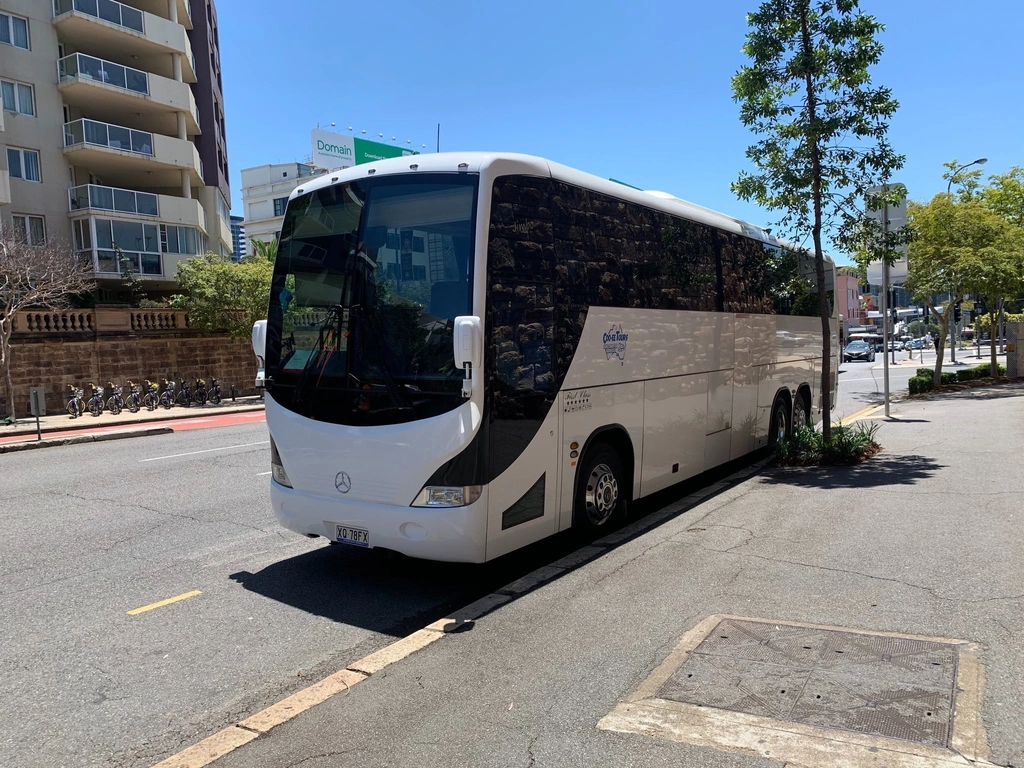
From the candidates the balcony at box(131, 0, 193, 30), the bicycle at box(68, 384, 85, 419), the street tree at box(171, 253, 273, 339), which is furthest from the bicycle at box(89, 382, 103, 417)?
the balcony at box(131, 0, 193, 30)

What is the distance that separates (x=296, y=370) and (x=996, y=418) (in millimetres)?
14673

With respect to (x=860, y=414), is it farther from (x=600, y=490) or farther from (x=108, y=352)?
(x=108, y=352)

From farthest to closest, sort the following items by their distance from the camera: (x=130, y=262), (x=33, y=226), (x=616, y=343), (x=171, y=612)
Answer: (x=130, y=262) < (x=33, y=226) < (x=616, y=343) < (x=171, y=612)

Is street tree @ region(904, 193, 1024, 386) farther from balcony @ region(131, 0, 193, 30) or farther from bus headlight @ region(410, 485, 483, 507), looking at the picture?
balcony @ region(131, 0, 193, 30)

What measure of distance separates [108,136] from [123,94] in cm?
209

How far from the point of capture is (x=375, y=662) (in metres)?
4.55

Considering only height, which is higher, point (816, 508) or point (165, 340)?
point (165, 340)

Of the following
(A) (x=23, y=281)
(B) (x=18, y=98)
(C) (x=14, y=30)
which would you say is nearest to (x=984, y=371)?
Answer: (A) (x=23, y=281)

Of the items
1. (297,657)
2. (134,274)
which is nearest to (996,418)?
(297,657)

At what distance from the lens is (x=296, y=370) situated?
6.29 m

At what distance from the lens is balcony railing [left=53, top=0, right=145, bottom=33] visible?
31.4m

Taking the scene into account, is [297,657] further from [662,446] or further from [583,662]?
[662,446]

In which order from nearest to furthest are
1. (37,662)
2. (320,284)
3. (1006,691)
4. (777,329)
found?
(1006,691)
(37,662)
(320,284)
(777,329)

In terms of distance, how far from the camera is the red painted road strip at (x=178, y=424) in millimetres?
19984
